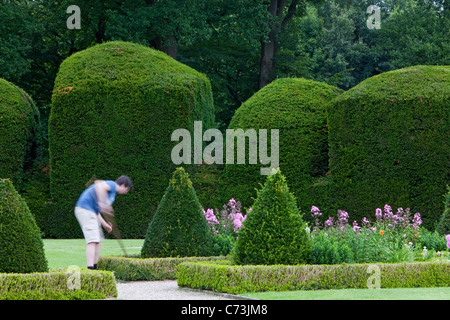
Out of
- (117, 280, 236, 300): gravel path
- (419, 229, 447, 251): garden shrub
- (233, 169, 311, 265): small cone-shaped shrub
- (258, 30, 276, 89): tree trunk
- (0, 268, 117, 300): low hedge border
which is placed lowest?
(117, 280, 236, 300): gravel path

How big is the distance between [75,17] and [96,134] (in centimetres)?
965

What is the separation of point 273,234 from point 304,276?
0.78 meters

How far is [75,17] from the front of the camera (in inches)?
1063

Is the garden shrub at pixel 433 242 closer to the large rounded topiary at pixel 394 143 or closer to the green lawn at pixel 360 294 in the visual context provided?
the large rounded topiary at pixel 394 143

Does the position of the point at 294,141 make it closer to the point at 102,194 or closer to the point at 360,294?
the point at 102,194

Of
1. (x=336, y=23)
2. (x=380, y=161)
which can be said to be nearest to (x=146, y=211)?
(x=380, y=161)

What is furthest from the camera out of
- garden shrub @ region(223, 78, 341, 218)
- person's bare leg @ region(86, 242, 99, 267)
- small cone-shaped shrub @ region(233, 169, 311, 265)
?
garden shrub @ region(223, 78, 341, 218)

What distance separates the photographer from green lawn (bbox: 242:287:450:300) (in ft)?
27.0

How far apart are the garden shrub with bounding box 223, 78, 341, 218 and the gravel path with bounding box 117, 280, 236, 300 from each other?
789 cm

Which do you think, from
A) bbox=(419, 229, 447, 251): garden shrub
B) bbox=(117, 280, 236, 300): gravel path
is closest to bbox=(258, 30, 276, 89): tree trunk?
bbox=(419, 229, 447, 251): garden shrub

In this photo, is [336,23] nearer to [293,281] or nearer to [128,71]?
[128,71]

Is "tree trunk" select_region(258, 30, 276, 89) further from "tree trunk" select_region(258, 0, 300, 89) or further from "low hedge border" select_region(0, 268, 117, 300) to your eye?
"low hedge border" select_region(0, 268, 117, 300)

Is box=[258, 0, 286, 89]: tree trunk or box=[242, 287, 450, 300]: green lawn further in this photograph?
box=[258, 0, 286, 89]: tree trunk

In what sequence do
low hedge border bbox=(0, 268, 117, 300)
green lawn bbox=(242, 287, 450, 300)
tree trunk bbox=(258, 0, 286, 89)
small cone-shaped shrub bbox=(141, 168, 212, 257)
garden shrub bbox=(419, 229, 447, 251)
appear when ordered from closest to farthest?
low hedge border bbox=(0, 268, 117, 300)
green lawn bbox=(242, 287, 450, 300)
small cone-shaped shrub bbox=(141, 168, 212, 257)
garden shrub bbox=(419, 229, 447, 251)
tree trunk bbox=(258, 0, 286, 89)
